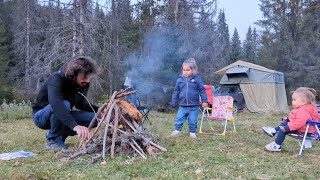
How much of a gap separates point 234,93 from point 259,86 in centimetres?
101

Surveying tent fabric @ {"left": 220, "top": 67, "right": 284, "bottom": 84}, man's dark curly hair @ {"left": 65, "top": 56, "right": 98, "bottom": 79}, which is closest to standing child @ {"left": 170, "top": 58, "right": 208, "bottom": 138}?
man's dark curly hair @ {"left": 65, "top": 56, "right": 98, "bottom": 79}

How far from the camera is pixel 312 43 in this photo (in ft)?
74.9

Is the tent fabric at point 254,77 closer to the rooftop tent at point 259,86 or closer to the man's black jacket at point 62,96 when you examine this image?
the rooftop tent at point 259,86

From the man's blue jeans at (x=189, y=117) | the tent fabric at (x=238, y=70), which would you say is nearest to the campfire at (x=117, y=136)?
the man's blue jeans at (x=189, y=117)

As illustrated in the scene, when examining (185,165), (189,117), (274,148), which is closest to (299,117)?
(274,148)

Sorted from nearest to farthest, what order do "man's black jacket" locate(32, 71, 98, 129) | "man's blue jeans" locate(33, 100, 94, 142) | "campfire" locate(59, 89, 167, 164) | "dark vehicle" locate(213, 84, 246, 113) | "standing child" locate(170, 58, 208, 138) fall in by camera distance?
"man's black jacket" locate(32, 71, 98, 129)
"campfire" locate(59, 89, 167, 164)
"man's blue jeans" locate(33, 100, 94, 142)
"standing child" locate(170, 58, 208, 138)
"dark vehicle" locate(213, 84, 246, 113)

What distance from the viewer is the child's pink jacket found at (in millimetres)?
4188

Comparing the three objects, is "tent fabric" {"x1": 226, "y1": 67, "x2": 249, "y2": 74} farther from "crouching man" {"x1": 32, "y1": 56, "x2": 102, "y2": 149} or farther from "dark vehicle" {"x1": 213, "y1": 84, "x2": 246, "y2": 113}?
"crouching man" {"x1": 32, "y1": 56, "x2": 102, "y2": 149}

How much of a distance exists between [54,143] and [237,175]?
7.78ft

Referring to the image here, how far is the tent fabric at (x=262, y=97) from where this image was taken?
544 inches

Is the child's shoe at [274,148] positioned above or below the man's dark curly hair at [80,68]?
below

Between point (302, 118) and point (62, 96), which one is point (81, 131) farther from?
point (302, 118)

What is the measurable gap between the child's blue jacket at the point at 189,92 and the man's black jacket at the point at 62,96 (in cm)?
196

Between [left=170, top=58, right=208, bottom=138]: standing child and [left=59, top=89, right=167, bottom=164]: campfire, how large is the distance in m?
1.95
